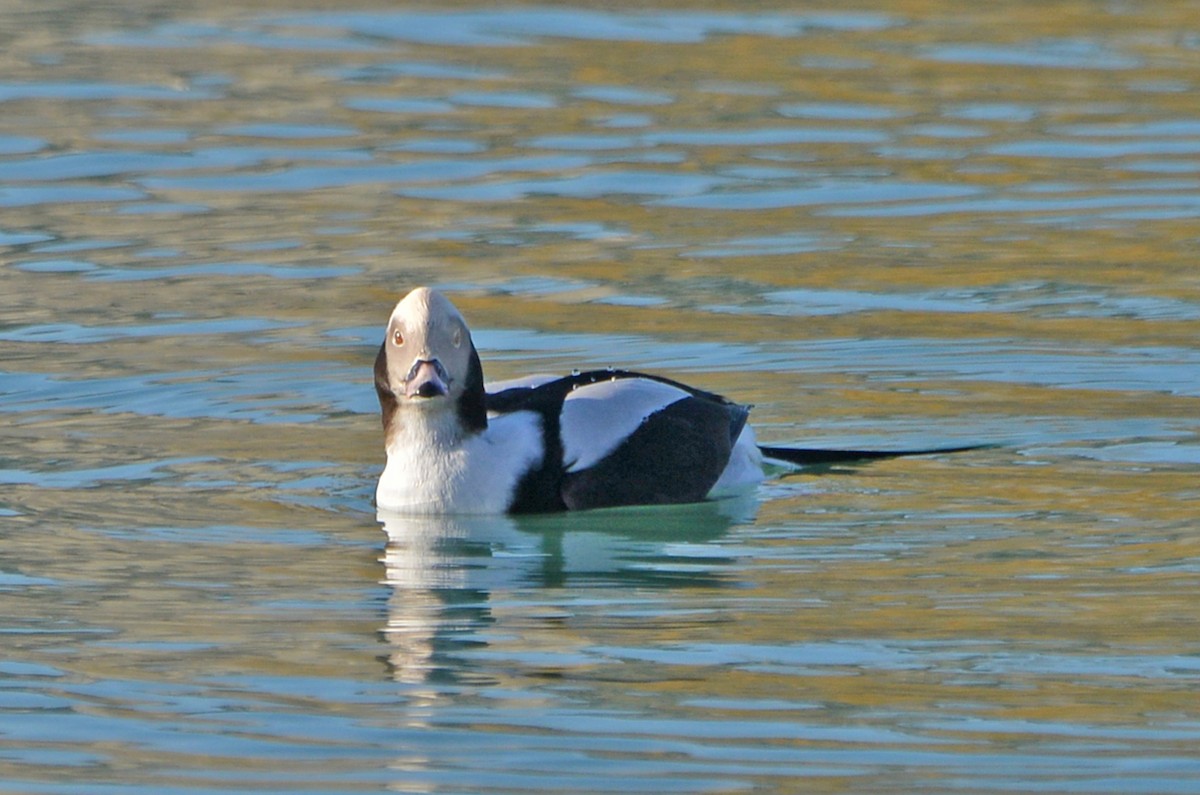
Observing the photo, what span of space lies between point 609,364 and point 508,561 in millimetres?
2667

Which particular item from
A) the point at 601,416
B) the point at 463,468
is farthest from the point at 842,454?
the point at 463,468

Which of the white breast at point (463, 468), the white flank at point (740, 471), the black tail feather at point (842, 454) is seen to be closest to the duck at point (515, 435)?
the white breast at point (463, 468)

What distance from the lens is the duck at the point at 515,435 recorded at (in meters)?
7.65

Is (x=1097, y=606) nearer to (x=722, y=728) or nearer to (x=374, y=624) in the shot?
(x=722, y=728)

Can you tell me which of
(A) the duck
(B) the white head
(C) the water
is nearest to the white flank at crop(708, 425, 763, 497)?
(A) the duck

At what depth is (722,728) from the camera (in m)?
5.71

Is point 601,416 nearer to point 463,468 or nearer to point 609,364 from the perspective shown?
point 463,468

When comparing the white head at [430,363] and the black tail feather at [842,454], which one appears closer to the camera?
the white head at [430,363]

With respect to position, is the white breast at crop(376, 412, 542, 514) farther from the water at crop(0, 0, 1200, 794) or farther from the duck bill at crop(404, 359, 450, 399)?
the duck bill at crop(404, 359, 450, 399)

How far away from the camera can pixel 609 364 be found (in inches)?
397

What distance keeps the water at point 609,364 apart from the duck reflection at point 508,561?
2 cm

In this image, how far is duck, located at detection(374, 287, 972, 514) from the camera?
25.1 ft

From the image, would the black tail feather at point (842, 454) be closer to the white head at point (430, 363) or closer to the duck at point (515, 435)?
the duck at point (515, 435)

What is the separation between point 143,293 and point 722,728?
6.43 m
